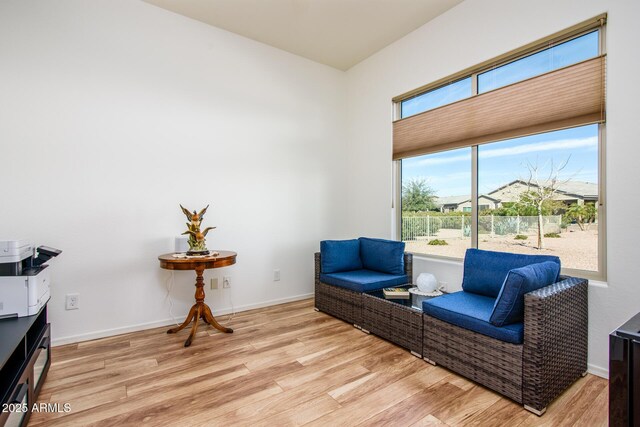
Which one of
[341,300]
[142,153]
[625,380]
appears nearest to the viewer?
[625,380]

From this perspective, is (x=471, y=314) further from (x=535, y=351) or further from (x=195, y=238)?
(x=195, y=238)

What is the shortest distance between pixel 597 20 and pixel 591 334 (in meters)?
2.16

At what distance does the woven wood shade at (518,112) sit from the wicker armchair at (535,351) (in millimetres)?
1179

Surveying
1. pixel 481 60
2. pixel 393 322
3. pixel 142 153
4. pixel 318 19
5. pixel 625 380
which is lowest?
pixel 393 322

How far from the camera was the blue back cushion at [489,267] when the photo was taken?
231cm

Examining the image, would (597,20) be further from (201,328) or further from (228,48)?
(201,328)

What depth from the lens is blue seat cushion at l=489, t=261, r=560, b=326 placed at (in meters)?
1.83

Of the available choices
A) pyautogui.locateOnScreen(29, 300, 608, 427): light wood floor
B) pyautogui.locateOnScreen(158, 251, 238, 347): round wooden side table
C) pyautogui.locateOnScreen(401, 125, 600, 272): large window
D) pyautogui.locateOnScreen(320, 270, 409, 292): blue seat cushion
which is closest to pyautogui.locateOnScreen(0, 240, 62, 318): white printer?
pyautogui.locateOnScreen(29, 300, 608, 427): light wood floor

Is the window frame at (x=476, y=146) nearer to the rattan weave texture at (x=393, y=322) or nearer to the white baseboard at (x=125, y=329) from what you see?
the rattan weave texture at (x=393, y=322)

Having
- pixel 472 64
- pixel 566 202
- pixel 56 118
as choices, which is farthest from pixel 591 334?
pixel 56 118

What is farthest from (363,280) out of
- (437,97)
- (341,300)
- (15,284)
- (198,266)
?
(15,284)

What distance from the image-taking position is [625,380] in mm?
1040

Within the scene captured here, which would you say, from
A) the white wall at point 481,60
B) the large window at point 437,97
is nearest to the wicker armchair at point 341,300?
the white wall at point 481,60

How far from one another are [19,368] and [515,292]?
2619mm
